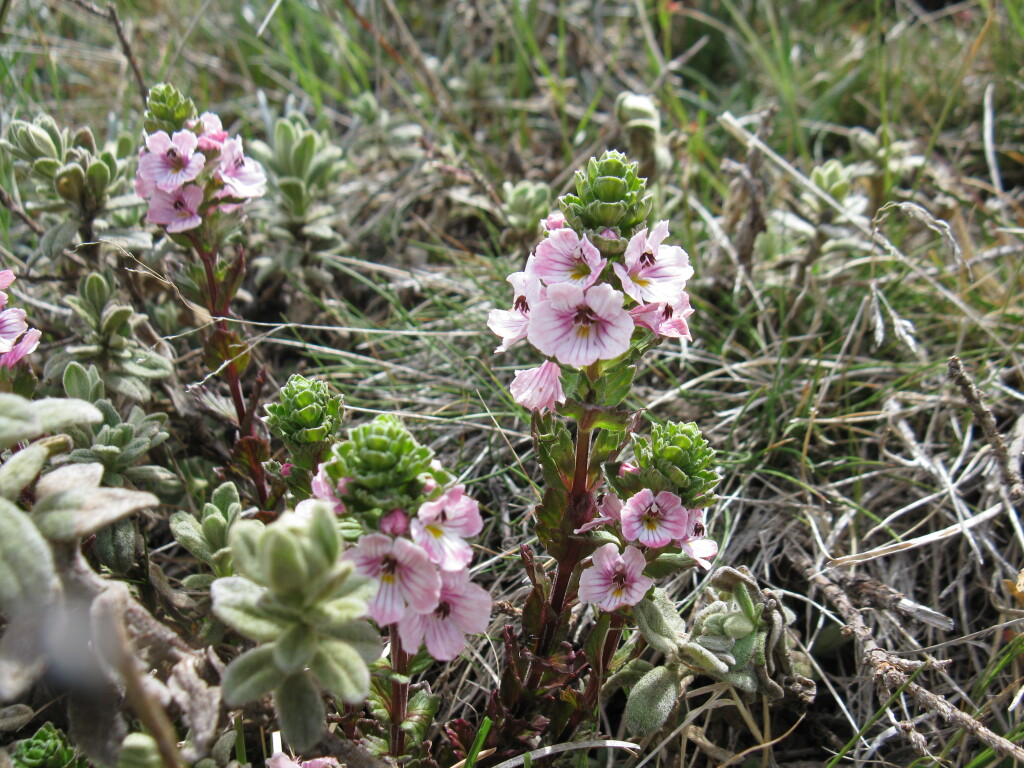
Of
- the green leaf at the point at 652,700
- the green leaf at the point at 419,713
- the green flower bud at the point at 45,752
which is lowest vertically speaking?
the green leaf at the point at 652,700

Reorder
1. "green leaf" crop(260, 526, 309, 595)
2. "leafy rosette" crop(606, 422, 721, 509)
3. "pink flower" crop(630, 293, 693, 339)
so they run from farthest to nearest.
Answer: "leafy rosette" crop(606, 422, 721, 509)
"pink flower" crop(630, 293, 693, 339)
"green leaf" crop(260, 526, 309, 595)

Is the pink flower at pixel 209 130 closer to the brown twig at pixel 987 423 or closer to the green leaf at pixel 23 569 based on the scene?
the green leaf at pixel 23 569

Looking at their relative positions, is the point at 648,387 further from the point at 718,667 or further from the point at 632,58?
the point at 632,58

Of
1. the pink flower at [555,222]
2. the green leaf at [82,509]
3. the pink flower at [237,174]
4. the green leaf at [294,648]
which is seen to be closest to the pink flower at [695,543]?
the pink flower at [555,222]

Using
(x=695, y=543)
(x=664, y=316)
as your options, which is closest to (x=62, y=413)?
(x=664, y=316)

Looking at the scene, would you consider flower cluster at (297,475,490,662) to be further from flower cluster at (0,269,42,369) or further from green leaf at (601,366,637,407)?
flower cluster at (0,269,42,369)

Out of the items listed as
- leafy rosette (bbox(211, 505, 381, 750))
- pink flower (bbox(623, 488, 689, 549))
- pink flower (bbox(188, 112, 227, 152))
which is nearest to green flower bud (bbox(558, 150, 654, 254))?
pink flower (bbox(623, 488, 689, 549))

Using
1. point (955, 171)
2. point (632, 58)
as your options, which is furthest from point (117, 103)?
point (955, 171)
